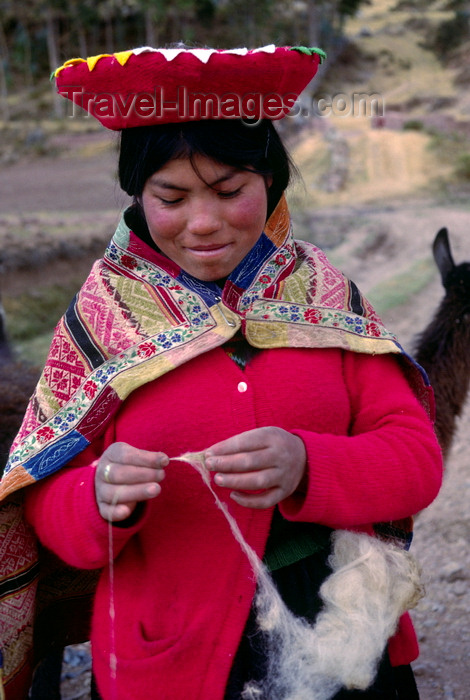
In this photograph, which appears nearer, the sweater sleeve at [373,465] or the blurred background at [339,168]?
the sweater sleeve at [373,465]

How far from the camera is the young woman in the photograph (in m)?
1.43

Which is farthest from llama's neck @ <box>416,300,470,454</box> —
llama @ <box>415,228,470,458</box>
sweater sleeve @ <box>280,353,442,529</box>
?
sweater sleeve @ <box>280,353,442,529</box>

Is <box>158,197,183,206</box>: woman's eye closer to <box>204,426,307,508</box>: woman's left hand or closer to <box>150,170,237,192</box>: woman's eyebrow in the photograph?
<box>150,170,237,192</box>: woman's eyebrow

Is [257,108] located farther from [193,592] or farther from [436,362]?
[436,362]

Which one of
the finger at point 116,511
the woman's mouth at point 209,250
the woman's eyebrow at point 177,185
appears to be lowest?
the finger at point 116,511

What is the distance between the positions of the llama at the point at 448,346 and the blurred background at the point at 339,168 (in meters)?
0.19

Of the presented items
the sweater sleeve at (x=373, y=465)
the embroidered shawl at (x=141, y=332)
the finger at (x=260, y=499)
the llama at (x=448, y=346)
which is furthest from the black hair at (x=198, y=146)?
the llama at (x=448, y=346)

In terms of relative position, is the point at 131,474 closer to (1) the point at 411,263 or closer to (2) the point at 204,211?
(2) the point at 204,211

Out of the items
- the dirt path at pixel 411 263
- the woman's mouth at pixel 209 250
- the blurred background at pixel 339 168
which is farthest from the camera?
the blurred background at pixel 339 168

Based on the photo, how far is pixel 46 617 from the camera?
194 centimetres

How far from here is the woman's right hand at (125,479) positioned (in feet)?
4.25

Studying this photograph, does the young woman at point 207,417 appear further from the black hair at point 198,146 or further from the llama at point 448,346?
the llama at point 448,346

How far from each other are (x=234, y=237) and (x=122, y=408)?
1.50 feet

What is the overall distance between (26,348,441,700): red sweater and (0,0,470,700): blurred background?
0.58 metres
